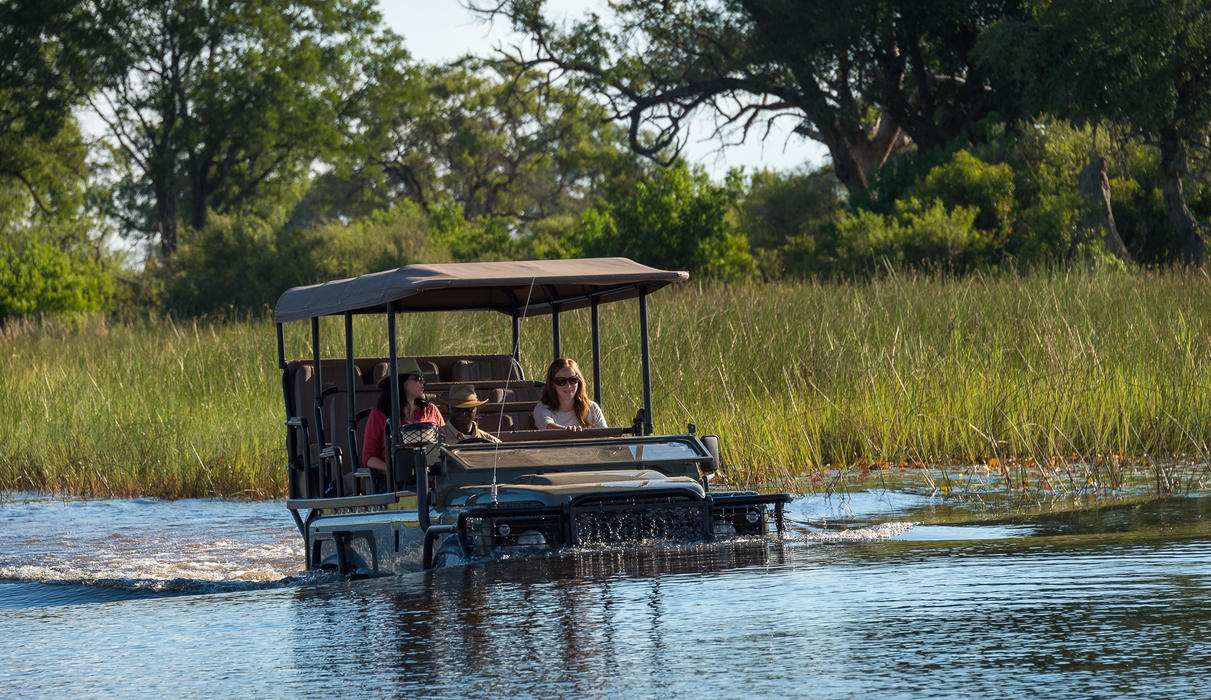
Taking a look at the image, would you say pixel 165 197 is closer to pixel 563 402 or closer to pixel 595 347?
pixel 595 347

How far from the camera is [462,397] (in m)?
9.78

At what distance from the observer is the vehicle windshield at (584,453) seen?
877 centimetres

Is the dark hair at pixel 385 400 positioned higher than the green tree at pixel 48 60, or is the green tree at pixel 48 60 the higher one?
the green tree at pixel 48 60

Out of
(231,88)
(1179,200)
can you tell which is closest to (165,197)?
(231,88)

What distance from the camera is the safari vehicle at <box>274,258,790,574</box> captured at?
26.2 ft

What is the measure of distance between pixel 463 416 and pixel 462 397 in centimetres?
40

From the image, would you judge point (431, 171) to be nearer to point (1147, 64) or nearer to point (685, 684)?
point (1147, 64)

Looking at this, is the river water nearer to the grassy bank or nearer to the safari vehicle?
the safari vehicle

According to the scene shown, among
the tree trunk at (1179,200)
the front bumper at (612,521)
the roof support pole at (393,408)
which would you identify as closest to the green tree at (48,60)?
the tree trunk at (1179,200)

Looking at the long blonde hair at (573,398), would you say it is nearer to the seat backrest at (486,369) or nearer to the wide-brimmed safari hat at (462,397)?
the wide-brimmed safari hat at (462,397)

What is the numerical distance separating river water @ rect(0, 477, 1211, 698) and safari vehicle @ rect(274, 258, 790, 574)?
19 centimetres

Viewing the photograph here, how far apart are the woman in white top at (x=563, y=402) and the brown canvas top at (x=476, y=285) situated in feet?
1.46

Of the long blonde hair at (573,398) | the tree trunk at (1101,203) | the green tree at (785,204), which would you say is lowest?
the long blonde hair at (573,398)

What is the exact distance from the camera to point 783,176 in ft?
197
